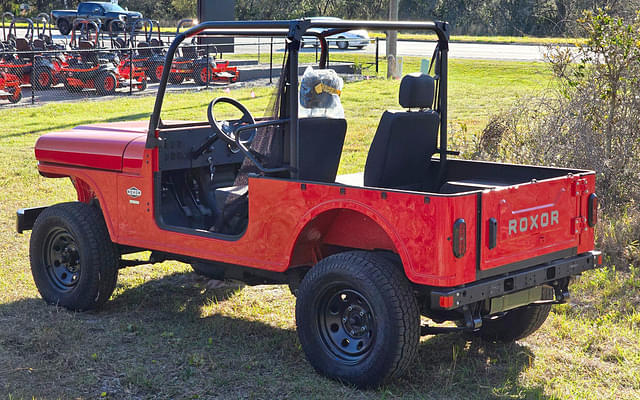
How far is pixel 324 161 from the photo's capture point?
5188 mm

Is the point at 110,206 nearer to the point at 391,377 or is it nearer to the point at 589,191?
the point at 391,377

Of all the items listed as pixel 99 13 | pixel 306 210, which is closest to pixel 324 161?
pixel 306 210

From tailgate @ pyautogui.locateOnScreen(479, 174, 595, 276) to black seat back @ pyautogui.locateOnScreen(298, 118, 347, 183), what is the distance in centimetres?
114

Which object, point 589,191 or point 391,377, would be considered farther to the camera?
point 589,191

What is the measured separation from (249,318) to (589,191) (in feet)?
8.15

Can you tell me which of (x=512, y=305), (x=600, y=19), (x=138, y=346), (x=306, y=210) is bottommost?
(x=138, y=346)

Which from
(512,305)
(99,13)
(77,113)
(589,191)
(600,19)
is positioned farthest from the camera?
(99,13)

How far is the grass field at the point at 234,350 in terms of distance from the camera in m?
4.75

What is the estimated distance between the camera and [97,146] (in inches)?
239

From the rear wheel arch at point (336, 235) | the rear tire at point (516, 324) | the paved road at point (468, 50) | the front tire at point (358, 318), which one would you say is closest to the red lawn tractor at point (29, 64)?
the paved road at point (468, 50)

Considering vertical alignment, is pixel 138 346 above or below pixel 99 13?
below

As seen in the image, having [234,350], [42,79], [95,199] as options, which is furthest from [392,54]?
[234,350]

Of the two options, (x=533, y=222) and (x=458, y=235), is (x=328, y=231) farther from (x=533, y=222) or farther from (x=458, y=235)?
(x=533, y=222)

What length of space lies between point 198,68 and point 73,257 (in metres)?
16.6
